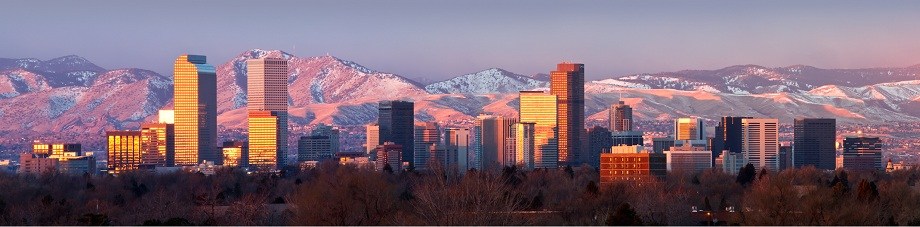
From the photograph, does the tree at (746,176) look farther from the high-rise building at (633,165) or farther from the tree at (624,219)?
the tree at (624,219)

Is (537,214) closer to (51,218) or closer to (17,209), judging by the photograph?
(51,218)

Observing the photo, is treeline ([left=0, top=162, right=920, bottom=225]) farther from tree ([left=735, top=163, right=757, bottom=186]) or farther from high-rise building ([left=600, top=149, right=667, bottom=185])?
high-rise building ([left=600, top=149, right=667, bottom=185])

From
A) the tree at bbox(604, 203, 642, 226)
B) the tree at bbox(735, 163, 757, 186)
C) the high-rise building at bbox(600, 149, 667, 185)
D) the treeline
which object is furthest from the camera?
the high-rise building at bbox(600, 149, 667, 185)

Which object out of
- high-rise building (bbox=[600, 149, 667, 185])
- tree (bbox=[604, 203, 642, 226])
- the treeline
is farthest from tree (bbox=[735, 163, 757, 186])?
tree (bbox=[604, 203, 642, 226])

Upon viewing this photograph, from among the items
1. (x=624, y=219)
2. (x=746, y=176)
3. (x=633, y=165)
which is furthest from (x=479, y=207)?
(x=633, y=165)

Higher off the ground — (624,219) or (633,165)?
(624,219)

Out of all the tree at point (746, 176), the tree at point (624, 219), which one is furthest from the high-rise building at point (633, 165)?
the tree at point (624, 219)

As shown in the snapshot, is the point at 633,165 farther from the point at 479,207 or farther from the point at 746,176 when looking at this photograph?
the point at 479,207

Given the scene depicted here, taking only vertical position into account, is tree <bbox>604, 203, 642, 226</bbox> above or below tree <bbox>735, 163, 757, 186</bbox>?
above

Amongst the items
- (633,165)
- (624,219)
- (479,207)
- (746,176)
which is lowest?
(746,176)

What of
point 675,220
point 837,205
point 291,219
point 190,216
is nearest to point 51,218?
point 190,216

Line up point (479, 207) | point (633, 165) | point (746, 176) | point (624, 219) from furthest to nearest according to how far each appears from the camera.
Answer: point (633, 165) → point (746, 176) → point (624, 219) → point (479, 207)

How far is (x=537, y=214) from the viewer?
240 feet

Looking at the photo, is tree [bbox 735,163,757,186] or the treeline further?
tree [bbox 735,163,757,186]
